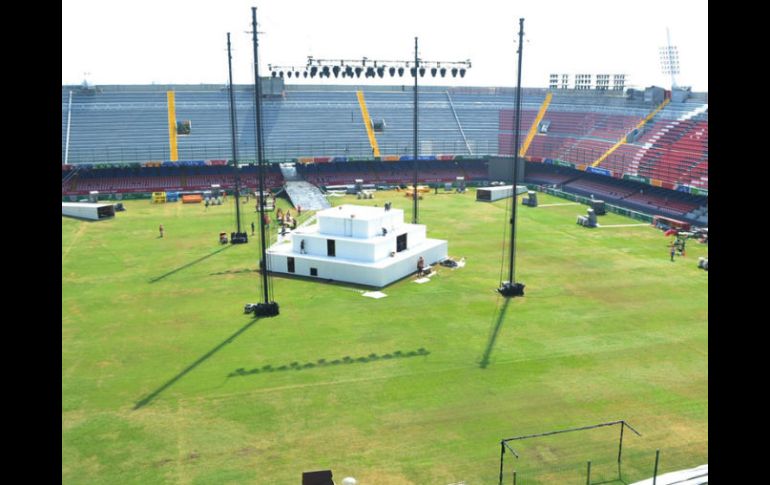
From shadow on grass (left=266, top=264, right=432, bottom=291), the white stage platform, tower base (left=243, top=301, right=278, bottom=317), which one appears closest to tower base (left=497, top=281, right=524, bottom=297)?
shadow on grass (left=266, top=264, right=432, bottom=291)

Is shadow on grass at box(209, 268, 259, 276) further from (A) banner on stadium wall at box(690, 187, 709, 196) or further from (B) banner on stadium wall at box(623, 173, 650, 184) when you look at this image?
(B) banner on stadium wall at box(623, 173, 650, 184)

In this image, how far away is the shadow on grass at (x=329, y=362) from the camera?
24297 millimetres

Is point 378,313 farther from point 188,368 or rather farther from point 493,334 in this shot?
point 188,368

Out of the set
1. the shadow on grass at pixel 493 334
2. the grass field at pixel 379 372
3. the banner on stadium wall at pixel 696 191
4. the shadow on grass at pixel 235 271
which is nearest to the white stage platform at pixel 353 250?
the shadow on grass at pixel 235 271

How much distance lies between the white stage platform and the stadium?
161 millimetres

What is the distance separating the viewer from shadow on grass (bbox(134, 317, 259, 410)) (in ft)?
72.1

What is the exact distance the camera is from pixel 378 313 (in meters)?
30.9

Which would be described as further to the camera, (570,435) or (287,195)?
(287,195)

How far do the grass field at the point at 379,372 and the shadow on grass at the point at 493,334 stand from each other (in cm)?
10

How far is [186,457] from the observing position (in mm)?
18469
